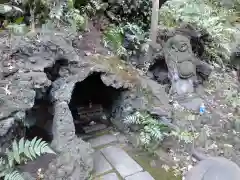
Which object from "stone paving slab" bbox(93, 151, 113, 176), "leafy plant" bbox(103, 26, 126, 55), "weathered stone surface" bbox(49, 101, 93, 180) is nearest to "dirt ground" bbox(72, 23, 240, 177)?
"leafy plant" bbox(103, 26, 126, 55)

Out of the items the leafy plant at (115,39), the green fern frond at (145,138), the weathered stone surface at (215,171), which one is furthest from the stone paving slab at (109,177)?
the leafy plant at (115,39)

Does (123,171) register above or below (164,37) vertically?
below

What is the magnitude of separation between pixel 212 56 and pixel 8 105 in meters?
6.96

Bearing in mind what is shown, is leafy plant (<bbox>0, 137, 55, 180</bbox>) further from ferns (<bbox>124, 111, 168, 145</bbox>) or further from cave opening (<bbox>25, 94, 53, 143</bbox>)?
ferns (<bbox>124, 111, 168, 145</bbox>)

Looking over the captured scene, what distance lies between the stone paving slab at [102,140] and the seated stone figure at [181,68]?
7.01 ft

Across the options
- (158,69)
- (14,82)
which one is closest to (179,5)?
(158,69)

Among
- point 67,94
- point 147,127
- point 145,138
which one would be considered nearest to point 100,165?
point 145,138

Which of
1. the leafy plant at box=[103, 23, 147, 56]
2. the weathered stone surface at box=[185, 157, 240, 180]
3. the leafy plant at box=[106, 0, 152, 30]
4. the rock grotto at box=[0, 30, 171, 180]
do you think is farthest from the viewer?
the leafy plant at box=[106, 0, 152, 30]

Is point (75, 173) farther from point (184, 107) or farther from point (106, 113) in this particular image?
point (184, 107)

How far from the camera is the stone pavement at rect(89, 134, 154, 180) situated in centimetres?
410

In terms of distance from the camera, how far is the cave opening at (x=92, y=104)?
5.46 metres

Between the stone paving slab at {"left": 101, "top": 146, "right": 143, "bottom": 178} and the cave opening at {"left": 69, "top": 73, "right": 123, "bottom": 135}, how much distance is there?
78cm

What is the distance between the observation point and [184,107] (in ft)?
19.7

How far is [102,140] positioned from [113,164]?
31.2 inches
